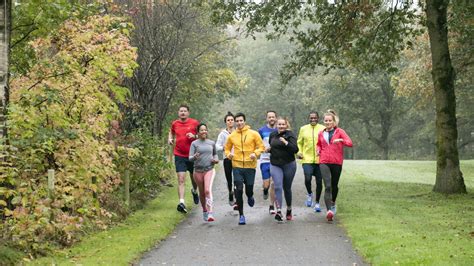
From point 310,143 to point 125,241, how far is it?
17.5 feet

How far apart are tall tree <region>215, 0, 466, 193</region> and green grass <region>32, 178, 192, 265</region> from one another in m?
7.80

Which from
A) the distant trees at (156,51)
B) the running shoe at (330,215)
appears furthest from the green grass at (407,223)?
the distant trees at (156,51)

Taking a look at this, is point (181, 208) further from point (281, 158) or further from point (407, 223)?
point (407, 223)

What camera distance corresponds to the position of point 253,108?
2790 inches

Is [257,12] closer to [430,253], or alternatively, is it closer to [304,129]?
[304,129]

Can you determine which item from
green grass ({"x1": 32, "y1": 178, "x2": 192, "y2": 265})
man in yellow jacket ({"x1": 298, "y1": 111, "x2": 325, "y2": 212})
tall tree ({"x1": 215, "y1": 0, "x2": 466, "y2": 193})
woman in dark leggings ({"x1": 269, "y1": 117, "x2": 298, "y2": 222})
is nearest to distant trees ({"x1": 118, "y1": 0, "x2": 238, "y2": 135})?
tall tree ({"x1": 215, "y1": 0, "x2": 466, "y2": 193})

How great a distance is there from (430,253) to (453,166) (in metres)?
9.04

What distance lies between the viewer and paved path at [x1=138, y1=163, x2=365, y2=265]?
852 centimetres

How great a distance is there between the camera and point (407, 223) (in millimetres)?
11547

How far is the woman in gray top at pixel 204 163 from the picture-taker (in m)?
12.2

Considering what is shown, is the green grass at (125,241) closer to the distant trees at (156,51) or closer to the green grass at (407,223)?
the green grass at (407,223)

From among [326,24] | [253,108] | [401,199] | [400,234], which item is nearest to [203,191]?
[400,234]

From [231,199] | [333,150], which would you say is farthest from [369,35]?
[333,150]

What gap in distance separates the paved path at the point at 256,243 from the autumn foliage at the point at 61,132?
139 centimetres
